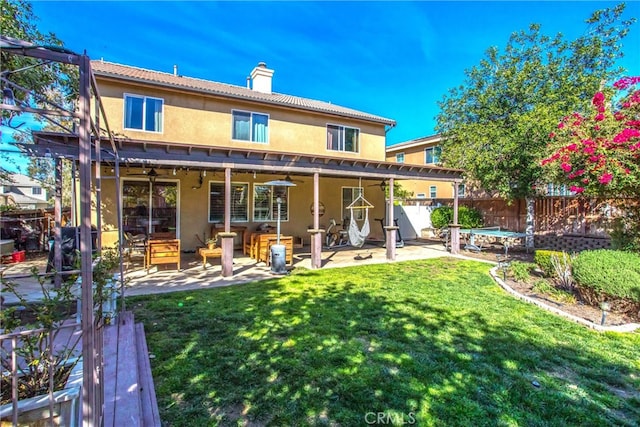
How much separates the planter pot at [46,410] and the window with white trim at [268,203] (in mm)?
10175

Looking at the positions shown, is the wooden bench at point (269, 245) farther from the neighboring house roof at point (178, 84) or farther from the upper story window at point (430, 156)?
the upper story window at point (430, 156)

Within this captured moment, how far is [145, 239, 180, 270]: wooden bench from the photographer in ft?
24.5

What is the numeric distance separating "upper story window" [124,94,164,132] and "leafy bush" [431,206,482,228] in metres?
A: 12.3

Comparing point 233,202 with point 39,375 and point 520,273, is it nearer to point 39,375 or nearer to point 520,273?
point 520,273

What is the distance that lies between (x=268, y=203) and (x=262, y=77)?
536 centimetres

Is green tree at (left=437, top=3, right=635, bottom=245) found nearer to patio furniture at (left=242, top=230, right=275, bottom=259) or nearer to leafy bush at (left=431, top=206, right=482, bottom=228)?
leafy bush at (left=431, top=206, right=482, bottom=228)

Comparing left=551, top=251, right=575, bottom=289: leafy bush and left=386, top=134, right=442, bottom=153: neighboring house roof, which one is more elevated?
left=386, top=134, right=442, bottom=153: neighboring house roof

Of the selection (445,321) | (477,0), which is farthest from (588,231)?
(445,321)

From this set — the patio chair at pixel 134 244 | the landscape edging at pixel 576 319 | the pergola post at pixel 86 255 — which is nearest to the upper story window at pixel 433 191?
the landscape edging at pixel 576 319

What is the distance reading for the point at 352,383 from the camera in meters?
3.06

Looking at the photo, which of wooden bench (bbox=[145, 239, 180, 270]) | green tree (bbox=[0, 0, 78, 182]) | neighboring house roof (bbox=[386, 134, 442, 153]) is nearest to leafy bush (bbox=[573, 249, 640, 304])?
wooden bench (bbox=[145, 239, 180, 270])

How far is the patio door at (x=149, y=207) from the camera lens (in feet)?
32.6

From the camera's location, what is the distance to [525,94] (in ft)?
38.4

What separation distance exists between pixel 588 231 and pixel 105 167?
49.3ft
